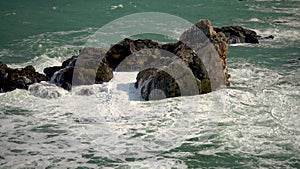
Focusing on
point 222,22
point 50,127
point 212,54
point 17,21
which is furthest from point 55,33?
point 50,127

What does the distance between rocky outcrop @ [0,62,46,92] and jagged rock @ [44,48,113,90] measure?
67cm

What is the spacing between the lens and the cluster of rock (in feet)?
66.0

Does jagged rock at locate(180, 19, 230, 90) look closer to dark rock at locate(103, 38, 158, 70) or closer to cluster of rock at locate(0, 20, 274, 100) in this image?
cluster of rock at locate(0, 20, 274, 100)

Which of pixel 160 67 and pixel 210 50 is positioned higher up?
pixel 210 50

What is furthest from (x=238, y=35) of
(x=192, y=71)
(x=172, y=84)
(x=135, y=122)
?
(x=135, y=122)

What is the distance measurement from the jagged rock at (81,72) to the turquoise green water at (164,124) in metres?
0.66

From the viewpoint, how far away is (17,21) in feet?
129

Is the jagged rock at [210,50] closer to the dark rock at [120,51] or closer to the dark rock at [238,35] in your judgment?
the dark rock at [120,51]

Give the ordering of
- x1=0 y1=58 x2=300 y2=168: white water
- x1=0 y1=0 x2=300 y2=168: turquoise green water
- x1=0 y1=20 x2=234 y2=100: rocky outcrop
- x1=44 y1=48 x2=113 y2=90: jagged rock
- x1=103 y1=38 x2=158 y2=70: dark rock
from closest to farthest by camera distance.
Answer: x1=0 y1=0 x2=300 y2=168: turquoise green water → x1=0 y1=58 x2=300 y2=168: white water → x1=0 y1=20 x2=234 y2=100: rocky outcrop → x1=44 y1=48 x2=113 y2=90: jagged rock → x1=103 y1=38 x2=158 y2=70: dark rock

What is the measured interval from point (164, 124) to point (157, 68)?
4.91m

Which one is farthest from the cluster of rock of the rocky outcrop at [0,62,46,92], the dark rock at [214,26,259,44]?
the dark rock at [214,26,259,44]

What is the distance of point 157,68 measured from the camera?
21859 millimetres

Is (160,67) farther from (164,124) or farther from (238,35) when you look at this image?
(238,35)

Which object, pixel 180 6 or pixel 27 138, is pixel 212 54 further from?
pixel 180 6
